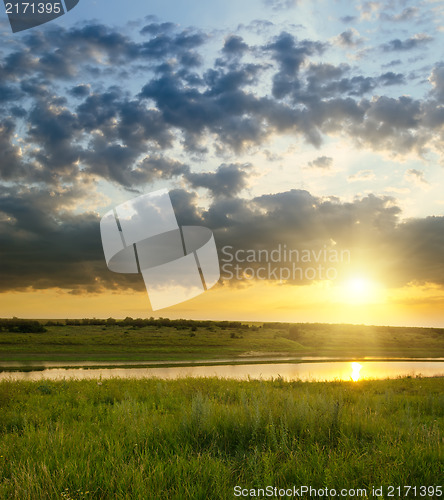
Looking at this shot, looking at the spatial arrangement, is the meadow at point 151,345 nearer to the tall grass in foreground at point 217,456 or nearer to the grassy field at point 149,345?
the grassy field at point 149,345

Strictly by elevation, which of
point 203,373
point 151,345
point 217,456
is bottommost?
point 151,345

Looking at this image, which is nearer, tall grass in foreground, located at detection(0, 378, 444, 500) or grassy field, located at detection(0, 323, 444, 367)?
tall grass in foreground, located at detection(0, 378, 444, 500)

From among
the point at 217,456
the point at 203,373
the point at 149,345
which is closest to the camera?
the point at 217,456

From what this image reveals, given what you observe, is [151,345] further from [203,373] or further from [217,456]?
[217,456]

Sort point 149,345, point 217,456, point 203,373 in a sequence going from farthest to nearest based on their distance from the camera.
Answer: point 149,345 → point 203,373 → point 217,456

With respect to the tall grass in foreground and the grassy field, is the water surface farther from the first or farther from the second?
the tall grass in foreground

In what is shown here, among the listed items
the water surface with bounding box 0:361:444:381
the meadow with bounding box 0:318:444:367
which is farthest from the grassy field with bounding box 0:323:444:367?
the water surface with bounding box 0:361:444:381

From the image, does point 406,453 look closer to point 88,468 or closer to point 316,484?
point 316,484

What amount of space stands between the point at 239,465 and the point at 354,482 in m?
1.77

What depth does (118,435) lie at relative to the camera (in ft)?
25.0

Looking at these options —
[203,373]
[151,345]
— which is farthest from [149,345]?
[203,373]

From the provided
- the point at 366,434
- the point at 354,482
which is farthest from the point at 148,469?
the point at 366,434

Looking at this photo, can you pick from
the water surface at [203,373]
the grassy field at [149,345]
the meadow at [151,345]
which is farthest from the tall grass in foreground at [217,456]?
the grassy field at [149,345]

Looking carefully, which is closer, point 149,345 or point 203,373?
point 203,373
